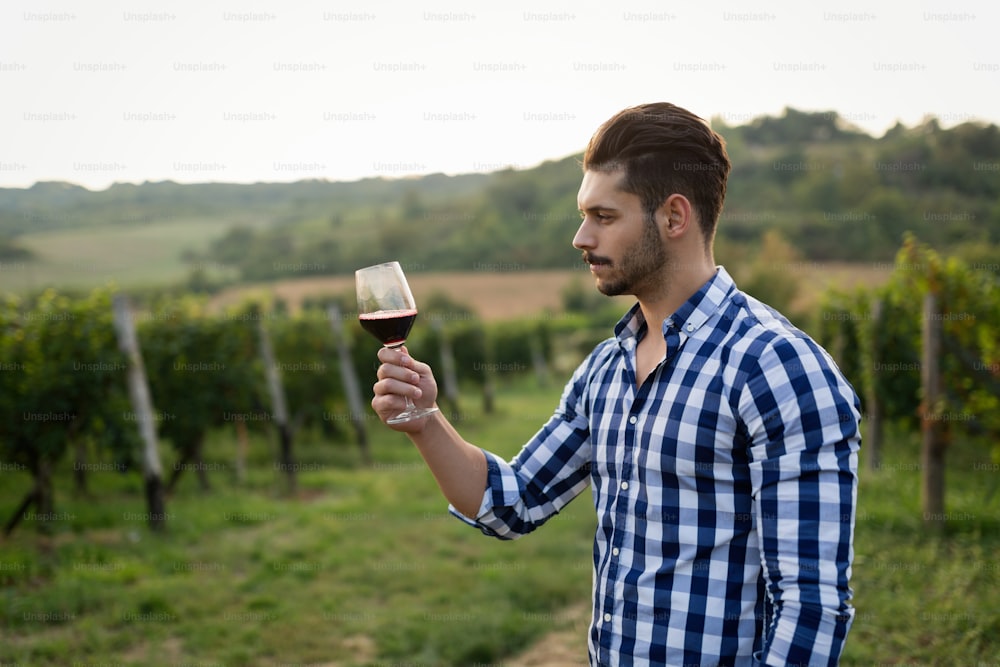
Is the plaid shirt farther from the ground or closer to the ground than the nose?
closer to the ground

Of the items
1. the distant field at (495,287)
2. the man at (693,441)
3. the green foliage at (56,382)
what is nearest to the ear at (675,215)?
the man at (693,441)

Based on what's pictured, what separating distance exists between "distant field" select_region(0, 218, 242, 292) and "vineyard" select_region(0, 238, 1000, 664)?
23.4 m

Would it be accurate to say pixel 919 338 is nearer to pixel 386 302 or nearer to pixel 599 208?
pixel 599 208

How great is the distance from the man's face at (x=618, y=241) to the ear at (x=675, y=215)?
24 mm

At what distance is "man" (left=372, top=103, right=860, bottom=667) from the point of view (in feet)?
4.45

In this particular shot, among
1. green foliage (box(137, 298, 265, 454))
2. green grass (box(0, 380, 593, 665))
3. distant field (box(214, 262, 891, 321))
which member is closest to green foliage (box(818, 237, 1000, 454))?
green grass (box(0, 380, 593, 665))

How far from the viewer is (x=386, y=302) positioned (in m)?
1.87

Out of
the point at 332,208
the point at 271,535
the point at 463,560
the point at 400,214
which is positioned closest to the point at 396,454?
the point at 271,535

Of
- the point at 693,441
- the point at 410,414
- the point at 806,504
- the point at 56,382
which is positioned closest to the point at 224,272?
the point at 56,382

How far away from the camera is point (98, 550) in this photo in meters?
6.20

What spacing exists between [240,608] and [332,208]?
221ft

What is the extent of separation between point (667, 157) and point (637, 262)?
241 millimetres

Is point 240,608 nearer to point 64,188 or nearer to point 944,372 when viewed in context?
point 944,372

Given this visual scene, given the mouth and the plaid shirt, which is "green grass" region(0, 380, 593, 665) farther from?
the mouth
